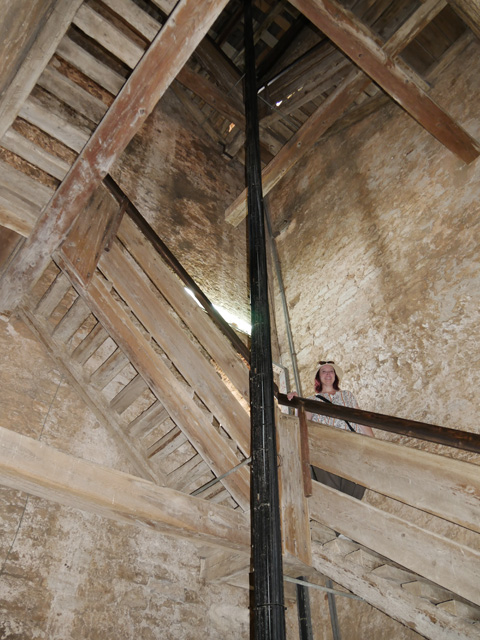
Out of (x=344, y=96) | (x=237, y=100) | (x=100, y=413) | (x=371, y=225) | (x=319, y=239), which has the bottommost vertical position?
(x=100, y=413)

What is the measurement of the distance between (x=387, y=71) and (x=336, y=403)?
11.3 feet

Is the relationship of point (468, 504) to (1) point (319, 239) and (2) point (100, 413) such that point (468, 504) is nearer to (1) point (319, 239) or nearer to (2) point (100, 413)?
(2) point (100, 413)

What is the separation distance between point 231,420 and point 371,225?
3.39 metres

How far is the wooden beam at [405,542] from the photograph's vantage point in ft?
8.79

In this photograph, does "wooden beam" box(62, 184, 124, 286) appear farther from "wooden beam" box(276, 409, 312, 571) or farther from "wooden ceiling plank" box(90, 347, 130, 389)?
"wooden beam" box(276, 409, 312, 571)

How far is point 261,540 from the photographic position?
2.47 meters

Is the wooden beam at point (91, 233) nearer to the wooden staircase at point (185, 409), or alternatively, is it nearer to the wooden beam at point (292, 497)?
the wooden staircase at point (185, 409)

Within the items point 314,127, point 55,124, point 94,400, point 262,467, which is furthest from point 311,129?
point 262,467

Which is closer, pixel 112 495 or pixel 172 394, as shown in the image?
pixel 112 495

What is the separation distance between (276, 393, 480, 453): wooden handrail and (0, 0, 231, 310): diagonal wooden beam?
2162mm

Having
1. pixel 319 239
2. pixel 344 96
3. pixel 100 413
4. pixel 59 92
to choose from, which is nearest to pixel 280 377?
pixel 319 239

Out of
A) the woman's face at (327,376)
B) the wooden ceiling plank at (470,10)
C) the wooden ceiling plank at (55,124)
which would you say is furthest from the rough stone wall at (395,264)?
the wooden ceiling plank at (55,124)

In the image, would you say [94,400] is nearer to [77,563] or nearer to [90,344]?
[90,344]

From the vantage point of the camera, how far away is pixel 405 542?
293 cm
